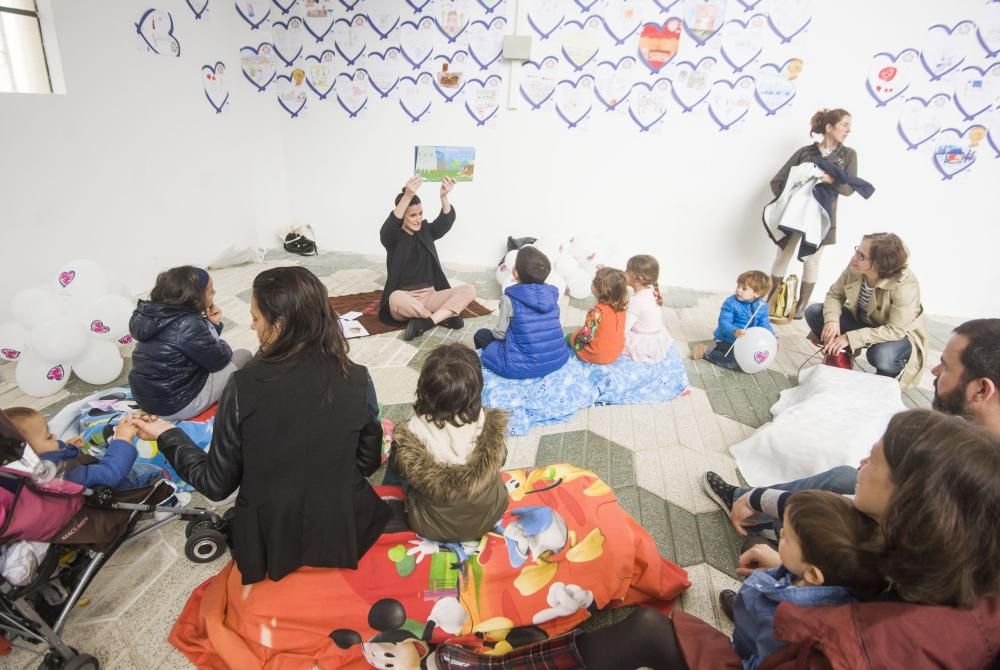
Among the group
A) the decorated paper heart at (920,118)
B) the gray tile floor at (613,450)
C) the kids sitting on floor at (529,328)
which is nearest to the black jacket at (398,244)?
the gray tile floor at (613,450)

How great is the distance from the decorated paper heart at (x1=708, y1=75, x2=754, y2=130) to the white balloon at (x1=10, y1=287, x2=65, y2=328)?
17.0 ft

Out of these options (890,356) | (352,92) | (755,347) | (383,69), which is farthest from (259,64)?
(890,356)

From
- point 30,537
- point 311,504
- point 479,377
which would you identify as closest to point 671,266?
point 479,377

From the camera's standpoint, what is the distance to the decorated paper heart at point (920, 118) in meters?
4.34

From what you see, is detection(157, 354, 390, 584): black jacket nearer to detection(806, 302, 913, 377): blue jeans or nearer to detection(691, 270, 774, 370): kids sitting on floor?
detection(691, 270, 774, 370): kids sitting on floor

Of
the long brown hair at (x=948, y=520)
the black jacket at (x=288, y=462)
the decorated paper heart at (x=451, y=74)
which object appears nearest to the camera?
the long brown hair at (x=948, y=520)

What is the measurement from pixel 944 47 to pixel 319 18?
554 cm

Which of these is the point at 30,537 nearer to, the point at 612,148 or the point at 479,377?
the point at 479,377

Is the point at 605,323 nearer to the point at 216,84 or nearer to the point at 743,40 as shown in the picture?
the point at 743,40

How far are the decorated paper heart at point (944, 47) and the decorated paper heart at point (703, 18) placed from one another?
64.8 inches

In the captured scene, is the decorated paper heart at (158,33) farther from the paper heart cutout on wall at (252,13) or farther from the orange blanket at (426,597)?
the orange blanket at (426,597)

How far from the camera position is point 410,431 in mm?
1642

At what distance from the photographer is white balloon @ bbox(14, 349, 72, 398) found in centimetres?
291

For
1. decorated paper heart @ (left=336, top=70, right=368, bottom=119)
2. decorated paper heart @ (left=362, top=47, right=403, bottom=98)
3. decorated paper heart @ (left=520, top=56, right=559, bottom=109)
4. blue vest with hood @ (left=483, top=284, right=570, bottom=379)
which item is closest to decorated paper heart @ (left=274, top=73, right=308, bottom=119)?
decorated paper heart @ (left=336, top=70, right=368, bottom=119)
